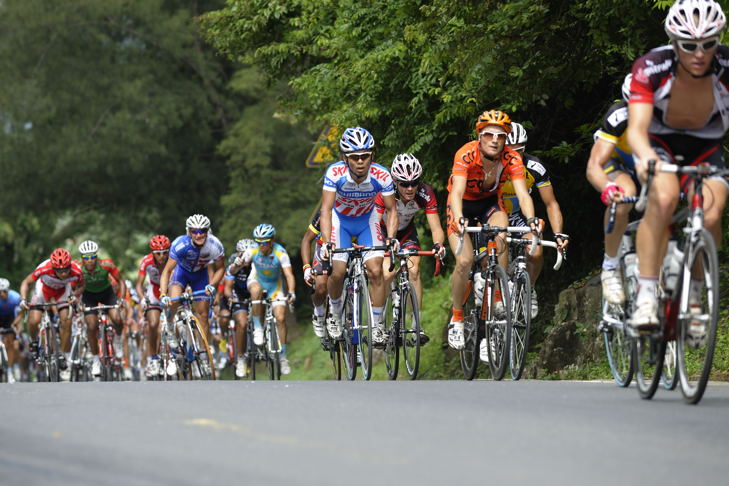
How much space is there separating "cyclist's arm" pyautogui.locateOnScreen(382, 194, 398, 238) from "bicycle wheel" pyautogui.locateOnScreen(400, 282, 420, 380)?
0.68m

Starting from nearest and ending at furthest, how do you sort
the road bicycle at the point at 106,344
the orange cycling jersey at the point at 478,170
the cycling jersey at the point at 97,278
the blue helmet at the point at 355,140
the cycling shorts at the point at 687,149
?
the cycling shorts at the point at 687,149, the orange cycling jersey at the point at 478,170, the blue helmet at the point at 355,140, the road bicycle at the point at 106,344, the cycling jersey at the point at 97,278

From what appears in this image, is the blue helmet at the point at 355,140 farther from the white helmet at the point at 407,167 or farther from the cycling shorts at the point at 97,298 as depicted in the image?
the cycling shorts at the point at 97,298

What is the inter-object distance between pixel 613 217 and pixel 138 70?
34.8 meters

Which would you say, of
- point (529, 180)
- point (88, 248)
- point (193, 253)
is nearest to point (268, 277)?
point (193, 253)

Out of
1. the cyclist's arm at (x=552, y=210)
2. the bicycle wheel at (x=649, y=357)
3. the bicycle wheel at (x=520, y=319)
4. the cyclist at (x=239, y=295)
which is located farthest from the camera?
the cyclist at (x=239, y=295)

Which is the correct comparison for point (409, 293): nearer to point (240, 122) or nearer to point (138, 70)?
point (240, 122)

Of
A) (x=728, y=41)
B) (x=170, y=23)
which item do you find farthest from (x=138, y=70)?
(x=728, y=41)

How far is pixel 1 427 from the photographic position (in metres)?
8.48

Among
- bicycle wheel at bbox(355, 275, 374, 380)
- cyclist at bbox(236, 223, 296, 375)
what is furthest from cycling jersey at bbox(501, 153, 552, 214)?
cyclist at bbox(236, 223, 296, 375)

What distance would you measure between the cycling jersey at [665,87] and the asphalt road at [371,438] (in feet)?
5.39

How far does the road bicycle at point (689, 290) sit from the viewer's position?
26.9 feet

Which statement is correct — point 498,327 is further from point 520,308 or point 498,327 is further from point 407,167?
point 407,167

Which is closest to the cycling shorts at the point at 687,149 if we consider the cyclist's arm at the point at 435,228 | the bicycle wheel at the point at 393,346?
the bicycle wheel at the point at 393,346

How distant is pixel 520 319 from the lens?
39.5 feet
